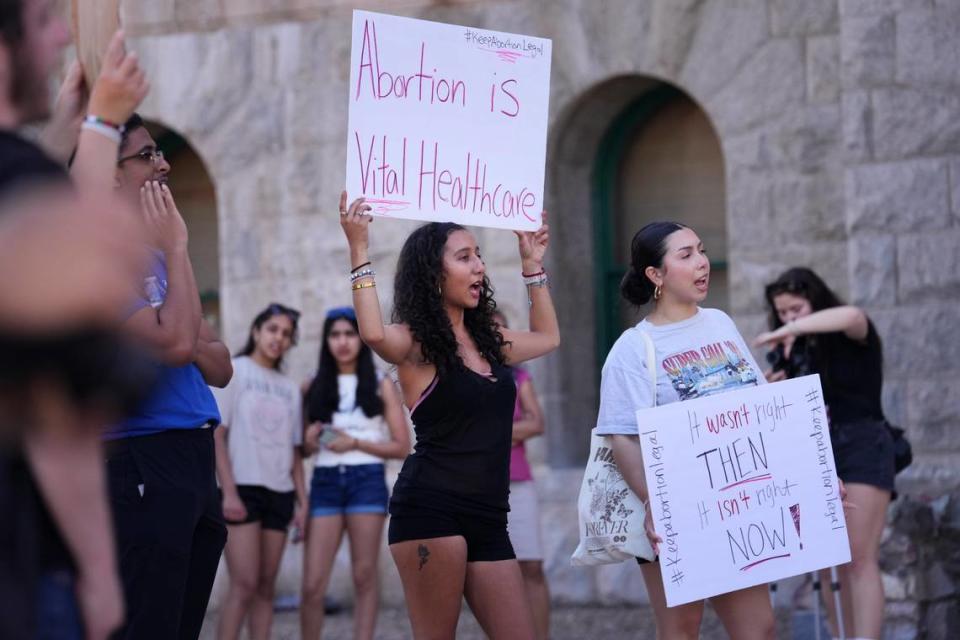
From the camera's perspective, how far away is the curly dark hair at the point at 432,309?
5371 millimetres

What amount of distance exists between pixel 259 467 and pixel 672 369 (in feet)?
11.1

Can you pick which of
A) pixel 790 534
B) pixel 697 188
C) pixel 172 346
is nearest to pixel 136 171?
pixel 172 346

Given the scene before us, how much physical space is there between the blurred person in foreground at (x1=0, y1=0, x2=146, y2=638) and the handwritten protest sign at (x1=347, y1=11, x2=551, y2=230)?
270cm

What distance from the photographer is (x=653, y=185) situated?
34.4 ft

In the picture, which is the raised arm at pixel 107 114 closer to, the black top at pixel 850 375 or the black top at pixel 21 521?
the black top at pixel 21 521

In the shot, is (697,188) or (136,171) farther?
(697,188)

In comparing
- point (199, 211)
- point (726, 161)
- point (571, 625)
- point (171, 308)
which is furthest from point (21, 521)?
point (199, 211)

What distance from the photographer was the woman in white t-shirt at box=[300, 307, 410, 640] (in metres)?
8.36

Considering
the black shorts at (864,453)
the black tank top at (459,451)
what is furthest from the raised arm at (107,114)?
the black shorts at (864,453)

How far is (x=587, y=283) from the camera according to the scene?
10.6 metres

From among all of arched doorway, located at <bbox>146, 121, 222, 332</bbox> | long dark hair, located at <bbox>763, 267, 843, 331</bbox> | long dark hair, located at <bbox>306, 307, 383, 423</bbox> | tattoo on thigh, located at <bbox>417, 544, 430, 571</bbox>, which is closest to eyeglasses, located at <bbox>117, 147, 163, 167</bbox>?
tattoo on thigh, located at <bbox>417, 544, 430, 571</bbox>

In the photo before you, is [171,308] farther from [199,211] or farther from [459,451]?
[199,211]

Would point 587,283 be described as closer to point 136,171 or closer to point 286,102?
point 286,102

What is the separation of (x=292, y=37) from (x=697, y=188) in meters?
2.99
